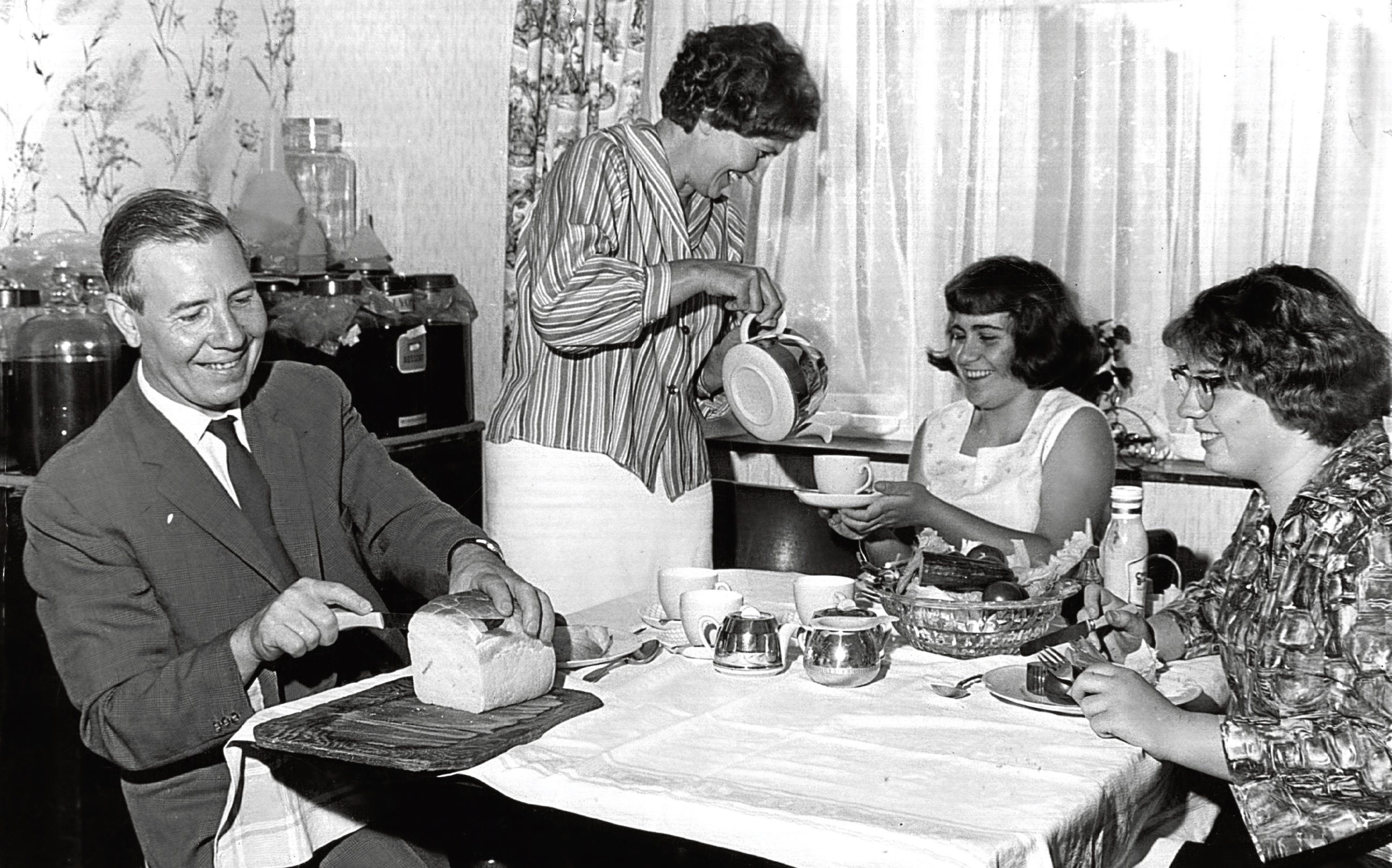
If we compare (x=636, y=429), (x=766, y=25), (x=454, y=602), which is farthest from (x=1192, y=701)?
(x=766, y=25)

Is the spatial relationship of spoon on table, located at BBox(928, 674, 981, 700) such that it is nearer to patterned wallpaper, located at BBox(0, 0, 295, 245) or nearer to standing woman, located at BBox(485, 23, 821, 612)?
standing woman, located at BBox(485, 23, 821, 612)

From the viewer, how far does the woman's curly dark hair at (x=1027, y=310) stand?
2.88 meters

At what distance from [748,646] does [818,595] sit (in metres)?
0.24

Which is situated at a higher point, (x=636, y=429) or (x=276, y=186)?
(x=276, y=186)

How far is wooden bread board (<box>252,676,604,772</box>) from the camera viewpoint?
1498 millimetres

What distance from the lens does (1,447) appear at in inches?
110

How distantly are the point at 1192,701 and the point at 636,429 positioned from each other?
4.01 ft

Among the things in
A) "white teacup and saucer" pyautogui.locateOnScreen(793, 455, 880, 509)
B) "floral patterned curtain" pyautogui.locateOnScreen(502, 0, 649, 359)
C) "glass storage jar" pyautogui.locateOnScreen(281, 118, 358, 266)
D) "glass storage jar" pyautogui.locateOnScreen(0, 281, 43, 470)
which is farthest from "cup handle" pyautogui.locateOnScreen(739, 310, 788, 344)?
"glass storage jar" pyautogui.locateOnScreen(281, 118, 358, 266)

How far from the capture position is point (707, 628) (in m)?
1.93

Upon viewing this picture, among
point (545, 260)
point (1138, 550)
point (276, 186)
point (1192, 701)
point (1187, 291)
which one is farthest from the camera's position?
point (276, 186)

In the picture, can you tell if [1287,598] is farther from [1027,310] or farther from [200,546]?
[200,546]

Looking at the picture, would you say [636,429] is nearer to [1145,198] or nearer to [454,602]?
[454,602]

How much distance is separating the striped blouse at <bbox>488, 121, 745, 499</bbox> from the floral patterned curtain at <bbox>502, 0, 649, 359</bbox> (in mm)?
1089

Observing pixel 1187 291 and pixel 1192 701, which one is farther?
pixel 1187 291
